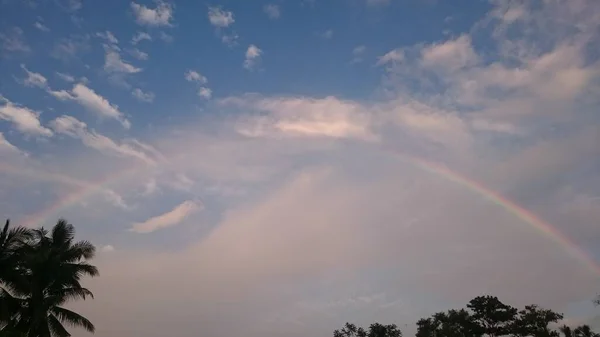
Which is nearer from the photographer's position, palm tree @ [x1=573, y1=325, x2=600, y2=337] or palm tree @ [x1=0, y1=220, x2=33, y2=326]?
palm tree @ [x1=0, y1=220, x2=33, y2=326]

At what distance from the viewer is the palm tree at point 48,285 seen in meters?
30.1

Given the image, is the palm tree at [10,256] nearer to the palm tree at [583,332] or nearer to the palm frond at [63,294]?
the palm frond at [63,294]

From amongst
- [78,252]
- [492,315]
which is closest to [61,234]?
[78,252]

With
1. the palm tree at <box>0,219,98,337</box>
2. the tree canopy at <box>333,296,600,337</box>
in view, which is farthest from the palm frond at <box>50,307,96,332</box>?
the tree canopy at <box>333,296,600,337</box>

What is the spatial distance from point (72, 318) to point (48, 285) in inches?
115

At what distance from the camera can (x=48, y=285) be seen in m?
32.7

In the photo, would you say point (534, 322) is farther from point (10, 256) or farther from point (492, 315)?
point (10, 256)

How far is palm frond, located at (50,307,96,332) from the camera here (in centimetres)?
3291

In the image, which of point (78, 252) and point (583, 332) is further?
point (583, 332)

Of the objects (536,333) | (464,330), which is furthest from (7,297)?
(536,333)

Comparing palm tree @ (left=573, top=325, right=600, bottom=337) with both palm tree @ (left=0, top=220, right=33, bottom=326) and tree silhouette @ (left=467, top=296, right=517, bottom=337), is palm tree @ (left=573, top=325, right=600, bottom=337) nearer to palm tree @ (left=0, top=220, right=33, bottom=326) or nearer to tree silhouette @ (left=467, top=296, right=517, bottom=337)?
tree silhouette @ (left=467, top=296, right=517, bottom=337)

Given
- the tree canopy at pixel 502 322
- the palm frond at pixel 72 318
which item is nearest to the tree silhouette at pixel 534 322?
the tree canopy at pixel 502 322

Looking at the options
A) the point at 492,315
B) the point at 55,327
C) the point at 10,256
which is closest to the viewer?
the point at 10,256

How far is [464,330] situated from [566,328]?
14070 millimetres
